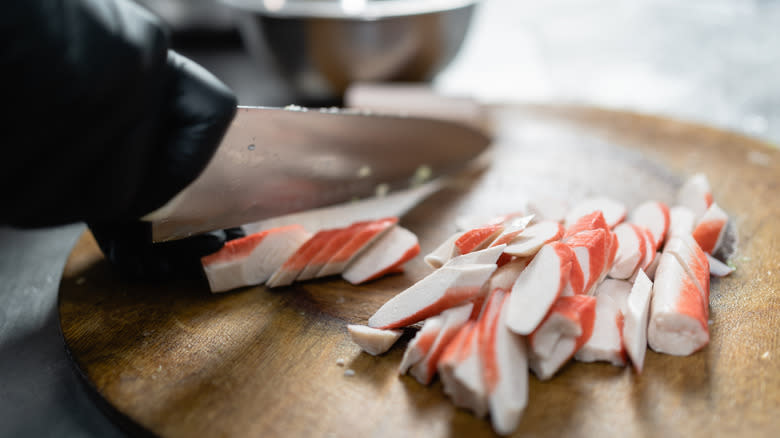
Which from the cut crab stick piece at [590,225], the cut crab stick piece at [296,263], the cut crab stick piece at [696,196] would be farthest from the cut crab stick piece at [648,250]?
the cut crab stick piece at [296,263]

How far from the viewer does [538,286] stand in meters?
1.08

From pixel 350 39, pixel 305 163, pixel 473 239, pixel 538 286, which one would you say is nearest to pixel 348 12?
pixel 350 39

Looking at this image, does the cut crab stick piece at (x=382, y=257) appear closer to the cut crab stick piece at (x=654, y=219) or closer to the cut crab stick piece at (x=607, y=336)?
the cut crab stick piece at (x=607, y=336)

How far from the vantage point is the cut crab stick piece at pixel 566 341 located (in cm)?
105

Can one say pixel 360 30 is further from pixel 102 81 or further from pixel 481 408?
pixel 481 408

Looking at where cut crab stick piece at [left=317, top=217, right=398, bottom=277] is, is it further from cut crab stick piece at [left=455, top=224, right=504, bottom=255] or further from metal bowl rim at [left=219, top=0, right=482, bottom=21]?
metal bowl rim at [left=219, top=0, right=482, bottom=21]

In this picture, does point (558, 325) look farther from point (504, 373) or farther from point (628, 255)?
point (628, 255)

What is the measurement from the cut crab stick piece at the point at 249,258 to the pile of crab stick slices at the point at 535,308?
13.6 inches

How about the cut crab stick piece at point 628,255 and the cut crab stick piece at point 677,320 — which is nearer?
the cut crab stick piece at point 677,320

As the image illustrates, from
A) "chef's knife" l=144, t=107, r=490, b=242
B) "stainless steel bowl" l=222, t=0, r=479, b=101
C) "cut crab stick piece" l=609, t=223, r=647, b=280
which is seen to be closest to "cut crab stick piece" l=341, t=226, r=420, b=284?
"chef's knife" l=144, t=107, r=490, b=242

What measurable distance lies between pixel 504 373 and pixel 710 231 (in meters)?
0.80

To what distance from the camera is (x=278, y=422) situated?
3.29ft

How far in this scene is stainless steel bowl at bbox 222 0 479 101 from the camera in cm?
214

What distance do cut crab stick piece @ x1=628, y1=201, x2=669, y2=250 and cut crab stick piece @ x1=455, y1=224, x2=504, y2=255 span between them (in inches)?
18.2
